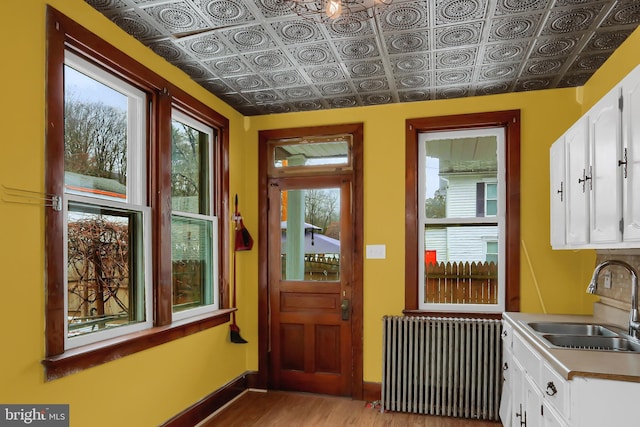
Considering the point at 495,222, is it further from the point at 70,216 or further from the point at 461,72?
the point at 70,216

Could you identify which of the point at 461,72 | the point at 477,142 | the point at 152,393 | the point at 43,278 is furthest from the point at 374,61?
the point at 152,393

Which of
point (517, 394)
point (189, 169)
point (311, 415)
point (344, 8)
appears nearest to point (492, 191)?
point (517, 394)

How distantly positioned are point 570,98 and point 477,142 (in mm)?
780

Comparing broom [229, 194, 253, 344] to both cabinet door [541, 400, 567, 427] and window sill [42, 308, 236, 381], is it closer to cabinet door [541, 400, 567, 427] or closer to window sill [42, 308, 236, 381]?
window sill [42, 308, 236, 381]

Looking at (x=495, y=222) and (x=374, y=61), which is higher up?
(x=374, y=61)

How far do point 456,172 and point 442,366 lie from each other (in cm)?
168

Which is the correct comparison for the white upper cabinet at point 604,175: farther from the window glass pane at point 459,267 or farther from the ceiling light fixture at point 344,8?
the ceiling light fixture at point 344,8

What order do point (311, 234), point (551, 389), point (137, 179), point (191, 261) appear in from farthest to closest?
point (311, 234), point (191, 261), point (137, 179), point (551, 389)

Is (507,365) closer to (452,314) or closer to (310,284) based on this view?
(452,314)

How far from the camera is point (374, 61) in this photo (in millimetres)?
2959

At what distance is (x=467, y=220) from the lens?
375cm

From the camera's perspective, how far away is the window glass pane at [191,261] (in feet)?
10.5

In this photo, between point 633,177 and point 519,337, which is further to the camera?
point 519,337

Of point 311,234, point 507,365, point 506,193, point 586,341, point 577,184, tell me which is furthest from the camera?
point 311,234
